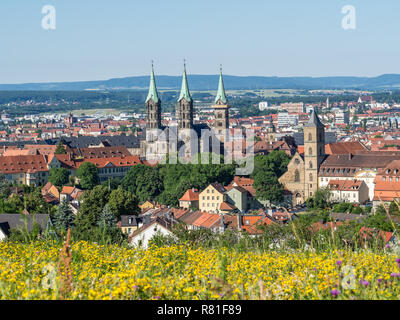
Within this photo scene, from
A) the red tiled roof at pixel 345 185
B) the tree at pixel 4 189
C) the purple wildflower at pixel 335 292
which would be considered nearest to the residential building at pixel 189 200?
the red tiled roof at pixel 345 185

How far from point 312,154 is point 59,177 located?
20467 millimetres

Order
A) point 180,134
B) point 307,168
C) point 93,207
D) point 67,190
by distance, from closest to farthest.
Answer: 1. point 93,207
2. point 67,190
3. point 307,168
4. point 180,134

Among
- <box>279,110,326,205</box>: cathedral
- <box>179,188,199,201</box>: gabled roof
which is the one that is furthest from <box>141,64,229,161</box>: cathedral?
<box>179,188,199,201</box>: gabled roof

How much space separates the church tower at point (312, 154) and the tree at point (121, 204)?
2055 centimetres

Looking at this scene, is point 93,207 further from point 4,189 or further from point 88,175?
point 88,175

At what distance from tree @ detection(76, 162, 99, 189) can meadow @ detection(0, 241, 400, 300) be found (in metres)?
55.2

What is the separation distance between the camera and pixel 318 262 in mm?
7996

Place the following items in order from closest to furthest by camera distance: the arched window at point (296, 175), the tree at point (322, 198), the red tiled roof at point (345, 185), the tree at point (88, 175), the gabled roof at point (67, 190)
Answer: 1. the tree at point (322, 198)
2. the red tiled roof at point (345, 185)
3. the gabled roof at point (67, 190)
4. the arched window at point (296, 175)
5. the tree at point (88, 175)

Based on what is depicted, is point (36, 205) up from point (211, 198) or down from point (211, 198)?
up

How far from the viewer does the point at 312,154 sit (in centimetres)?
6078

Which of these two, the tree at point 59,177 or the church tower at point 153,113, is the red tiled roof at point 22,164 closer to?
the tree at point 59,177

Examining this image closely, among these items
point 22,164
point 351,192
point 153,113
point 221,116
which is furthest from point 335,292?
point 221,116

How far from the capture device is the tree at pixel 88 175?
64500 millimetres
